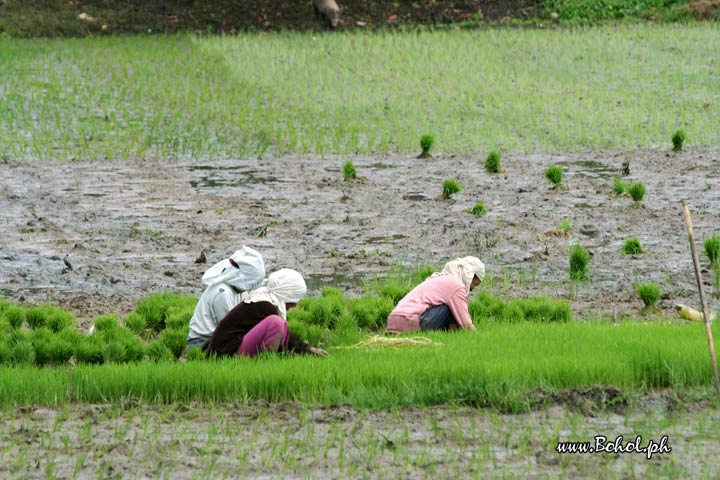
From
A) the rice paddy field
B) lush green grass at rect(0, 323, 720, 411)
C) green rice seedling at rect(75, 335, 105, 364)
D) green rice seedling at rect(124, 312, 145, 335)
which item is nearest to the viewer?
the rice paddy field

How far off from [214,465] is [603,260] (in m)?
5.46

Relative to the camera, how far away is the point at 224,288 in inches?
296

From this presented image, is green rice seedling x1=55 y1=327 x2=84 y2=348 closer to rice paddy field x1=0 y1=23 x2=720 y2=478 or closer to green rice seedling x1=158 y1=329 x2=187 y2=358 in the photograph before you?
rice paddy field x1=0 y1=23 x2=720 y2=478

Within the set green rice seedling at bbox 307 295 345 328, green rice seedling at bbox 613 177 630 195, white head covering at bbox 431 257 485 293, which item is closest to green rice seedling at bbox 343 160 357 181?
green rice seedling at bbox 613 177 630 195

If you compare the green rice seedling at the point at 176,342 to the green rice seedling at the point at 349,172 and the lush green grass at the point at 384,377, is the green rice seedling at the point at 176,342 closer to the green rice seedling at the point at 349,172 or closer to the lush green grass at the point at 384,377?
the lush green grass at the point at 384,377

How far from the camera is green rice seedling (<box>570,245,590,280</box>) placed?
32.3ft

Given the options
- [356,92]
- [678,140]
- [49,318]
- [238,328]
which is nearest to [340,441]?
[238,328]

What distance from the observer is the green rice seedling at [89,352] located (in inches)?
304

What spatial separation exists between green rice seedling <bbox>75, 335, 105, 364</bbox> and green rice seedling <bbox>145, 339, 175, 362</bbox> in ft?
1.04

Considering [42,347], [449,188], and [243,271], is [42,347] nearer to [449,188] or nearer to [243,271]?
[243,271]

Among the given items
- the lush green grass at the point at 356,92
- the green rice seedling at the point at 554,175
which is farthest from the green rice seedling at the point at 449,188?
the lush green grass at the point at 356,92

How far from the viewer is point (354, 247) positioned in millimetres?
11062

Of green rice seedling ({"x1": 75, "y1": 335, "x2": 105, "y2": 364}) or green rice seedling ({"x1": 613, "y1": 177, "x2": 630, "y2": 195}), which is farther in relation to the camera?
green rice seedling ({"x1": 613, "y1": 177, "x2": 630, "y2": 195})

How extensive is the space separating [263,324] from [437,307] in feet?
4.80
